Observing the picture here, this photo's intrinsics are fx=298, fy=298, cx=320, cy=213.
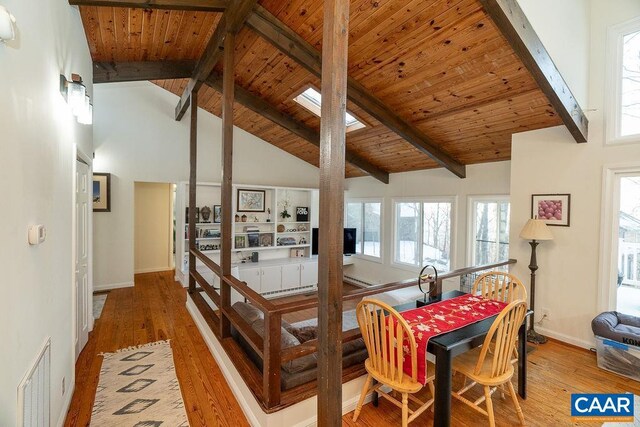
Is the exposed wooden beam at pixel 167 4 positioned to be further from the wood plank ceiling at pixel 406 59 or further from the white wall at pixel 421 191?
the white wall at pixel 421 191

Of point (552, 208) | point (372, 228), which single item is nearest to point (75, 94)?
point (552, 208)

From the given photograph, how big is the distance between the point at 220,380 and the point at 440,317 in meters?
1.96

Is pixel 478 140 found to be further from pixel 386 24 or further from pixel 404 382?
pixel 404 382

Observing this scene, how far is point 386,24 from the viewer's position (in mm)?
2738

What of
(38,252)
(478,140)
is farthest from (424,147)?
(38,252)

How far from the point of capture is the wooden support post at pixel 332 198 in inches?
56.2

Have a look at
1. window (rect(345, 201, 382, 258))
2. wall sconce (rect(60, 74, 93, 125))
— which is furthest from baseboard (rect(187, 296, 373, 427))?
window (rect(345, 201, 382, 258))

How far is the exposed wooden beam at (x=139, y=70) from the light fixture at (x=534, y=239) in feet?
16.1

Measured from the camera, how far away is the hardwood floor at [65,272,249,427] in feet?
7.37

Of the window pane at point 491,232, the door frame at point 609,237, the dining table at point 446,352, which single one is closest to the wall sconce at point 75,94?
the dining table at point 446,352

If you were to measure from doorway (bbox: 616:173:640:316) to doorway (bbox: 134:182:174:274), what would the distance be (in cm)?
753

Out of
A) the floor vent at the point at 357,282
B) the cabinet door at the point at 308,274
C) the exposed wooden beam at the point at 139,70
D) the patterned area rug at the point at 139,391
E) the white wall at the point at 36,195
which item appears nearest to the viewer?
the white wall at the point at 36,195

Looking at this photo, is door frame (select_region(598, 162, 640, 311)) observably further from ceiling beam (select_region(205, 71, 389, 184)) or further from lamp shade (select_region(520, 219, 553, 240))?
ceiling beam (select_region(205, 71, 389, 184))

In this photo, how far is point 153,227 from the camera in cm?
679
